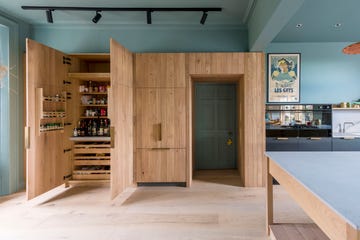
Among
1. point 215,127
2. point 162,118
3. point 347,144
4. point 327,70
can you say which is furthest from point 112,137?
point 327,70

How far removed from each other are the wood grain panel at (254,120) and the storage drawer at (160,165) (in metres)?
→ 1.18

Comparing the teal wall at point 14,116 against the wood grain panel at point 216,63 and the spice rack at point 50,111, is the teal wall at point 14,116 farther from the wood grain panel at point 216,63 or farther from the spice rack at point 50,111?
the wood grain panel at point 216,63

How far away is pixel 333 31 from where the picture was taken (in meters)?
4.16

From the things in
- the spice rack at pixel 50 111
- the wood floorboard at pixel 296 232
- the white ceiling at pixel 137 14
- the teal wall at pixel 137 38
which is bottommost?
the wood floorboard at pixel 296 232

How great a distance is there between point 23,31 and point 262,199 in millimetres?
5078

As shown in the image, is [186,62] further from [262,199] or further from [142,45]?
[262,199]

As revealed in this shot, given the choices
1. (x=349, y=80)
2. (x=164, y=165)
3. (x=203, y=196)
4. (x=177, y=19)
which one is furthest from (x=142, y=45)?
(x=349, y=80)

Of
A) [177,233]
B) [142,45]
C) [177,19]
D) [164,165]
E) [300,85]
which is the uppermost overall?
[177,19]

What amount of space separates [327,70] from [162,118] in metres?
3.56

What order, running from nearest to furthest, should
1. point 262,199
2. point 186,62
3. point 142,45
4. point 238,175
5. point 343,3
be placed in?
1. point 343,3
2. point 262,199
3. point 186,62
4. point 142,45
5. point 238,175

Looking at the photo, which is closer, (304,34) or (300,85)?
(304,34)

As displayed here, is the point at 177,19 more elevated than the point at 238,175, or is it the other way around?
the point at 177,19

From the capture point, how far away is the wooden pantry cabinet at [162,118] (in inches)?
162

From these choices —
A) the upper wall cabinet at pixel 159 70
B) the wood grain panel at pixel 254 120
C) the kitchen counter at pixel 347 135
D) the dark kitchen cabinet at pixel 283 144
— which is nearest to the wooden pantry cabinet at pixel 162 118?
the upper wall cabinet at pixel 159 70
